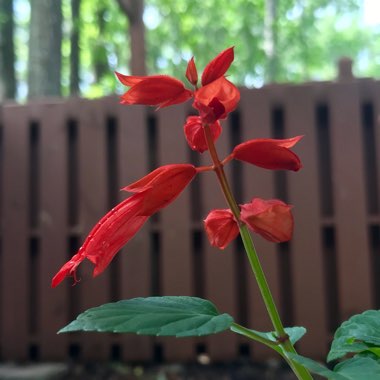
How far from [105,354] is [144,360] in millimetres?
229

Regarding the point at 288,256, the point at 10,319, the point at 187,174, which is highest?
the point at 187,174

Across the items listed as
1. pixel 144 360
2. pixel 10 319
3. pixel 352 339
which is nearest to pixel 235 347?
pixel 144 360

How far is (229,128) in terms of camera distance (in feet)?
11.1

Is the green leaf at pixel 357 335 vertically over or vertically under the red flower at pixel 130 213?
under

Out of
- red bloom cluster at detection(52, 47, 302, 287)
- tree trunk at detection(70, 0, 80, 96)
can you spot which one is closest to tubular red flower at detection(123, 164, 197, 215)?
red bloom cluster at detection(52, 47, 302, 287)

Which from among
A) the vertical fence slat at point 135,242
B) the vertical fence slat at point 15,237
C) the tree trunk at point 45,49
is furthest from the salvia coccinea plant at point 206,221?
the tree trunk at point 45,49

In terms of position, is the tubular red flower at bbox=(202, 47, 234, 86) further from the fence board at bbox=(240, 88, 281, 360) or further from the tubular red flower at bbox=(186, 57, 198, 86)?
the fence board at bbox=(240, 88, 281, 360)

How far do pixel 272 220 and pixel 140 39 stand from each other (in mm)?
3630

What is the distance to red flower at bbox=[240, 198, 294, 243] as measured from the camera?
0.55m

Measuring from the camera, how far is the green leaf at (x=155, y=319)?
48cm

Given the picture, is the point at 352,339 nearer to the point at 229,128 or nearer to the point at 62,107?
the point at 229,128

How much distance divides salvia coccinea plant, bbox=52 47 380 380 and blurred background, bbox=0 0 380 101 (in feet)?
5.28

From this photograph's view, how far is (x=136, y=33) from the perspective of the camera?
4.07 m

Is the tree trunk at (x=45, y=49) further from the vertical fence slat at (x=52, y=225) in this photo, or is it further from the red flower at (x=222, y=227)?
the red flower at (x=222, y=227)
